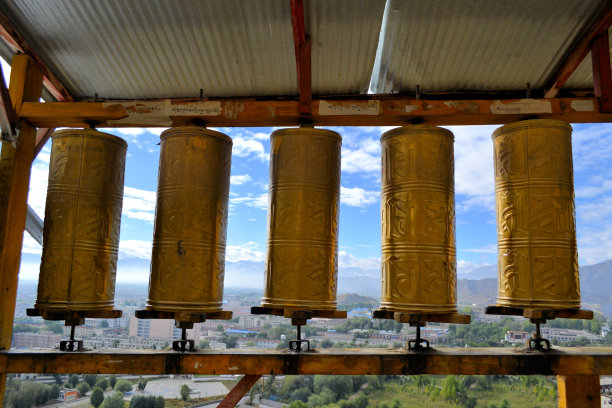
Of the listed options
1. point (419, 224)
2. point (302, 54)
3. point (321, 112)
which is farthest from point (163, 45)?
point (419, 224)

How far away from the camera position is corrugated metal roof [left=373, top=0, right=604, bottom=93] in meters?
4.36

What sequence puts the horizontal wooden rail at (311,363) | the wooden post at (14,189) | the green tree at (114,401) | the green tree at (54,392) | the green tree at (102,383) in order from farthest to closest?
1. the green tree at (102,383)
2. the green tree at (54,392)
3. the green tree at (114,401)
4. the wooden post at (14,189)
5. the horizontal wooden rail at (311,363)

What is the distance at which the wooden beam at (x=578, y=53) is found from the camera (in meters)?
4.30

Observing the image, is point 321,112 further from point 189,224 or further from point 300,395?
point 300,395

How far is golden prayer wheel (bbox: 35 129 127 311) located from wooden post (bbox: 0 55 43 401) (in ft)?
1.27

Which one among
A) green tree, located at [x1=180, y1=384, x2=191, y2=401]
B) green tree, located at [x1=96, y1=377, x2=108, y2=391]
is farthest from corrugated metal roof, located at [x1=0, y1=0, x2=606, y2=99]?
green tree, located at [x1=96, y1=377, x2=108, y2=391]

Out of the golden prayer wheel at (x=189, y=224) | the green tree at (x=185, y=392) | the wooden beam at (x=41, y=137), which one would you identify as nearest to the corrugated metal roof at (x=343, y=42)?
the golden prayer wheel at (x=189, y=224)

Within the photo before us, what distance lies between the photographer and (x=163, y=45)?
489 cm

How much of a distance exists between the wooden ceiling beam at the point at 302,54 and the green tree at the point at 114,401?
4.68 metres

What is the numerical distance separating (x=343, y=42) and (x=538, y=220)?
8.96ft

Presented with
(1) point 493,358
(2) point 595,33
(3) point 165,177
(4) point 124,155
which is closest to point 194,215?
(3) point 165,177

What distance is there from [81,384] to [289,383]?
304 centimetres

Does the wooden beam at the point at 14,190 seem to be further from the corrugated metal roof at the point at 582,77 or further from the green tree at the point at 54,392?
the corrugated metal roof at the point at 582,77

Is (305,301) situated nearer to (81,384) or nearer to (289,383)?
(289,383)
